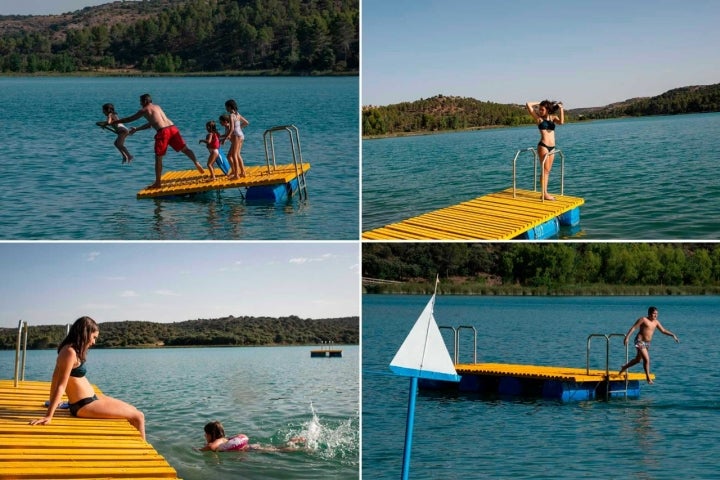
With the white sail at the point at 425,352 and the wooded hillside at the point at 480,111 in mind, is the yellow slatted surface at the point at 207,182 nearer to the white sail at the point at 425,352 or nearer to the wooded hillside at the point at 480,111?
the white sail at the point at 425,352

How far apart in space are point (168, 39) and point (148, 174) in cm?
2963

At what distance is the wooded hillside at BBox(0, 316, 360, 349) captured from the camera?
735 inches

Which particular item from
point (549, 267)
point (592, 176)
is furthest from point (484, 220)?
point (549, 267)

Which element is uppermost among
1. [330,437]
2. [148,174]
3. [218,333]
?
[148,174]

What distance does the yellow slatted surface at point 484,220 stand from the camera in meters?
8.95

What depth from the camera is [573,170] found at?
1766 cm

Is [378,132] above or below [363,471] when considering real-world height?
above

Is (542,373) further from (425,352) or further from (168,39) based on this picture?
(168,39)

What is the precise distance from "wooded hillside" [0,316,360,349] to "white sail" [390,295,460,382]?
504 inches

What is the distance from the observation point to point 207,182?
1081cm

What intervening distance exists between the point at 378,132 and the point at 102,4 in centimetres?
2535

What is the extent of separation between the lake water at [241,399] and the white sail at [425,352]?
2.35 meters

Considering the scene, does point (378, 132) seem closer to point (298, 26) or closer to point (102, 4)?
point (298, 26)

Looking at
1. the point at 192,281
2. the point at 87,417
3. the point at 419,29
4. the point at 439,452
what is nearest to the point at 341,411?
the point at 439,452
